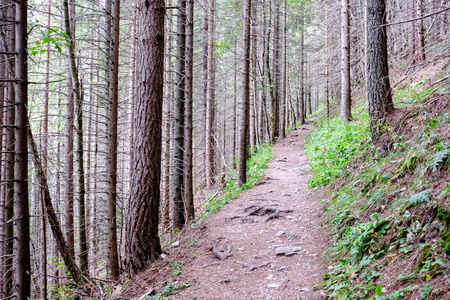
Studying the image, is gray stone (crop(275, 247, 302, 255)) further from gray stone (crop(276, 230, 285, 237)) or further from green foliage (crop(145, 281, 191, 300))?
green foliage (crop(145, 281, 191, 300))

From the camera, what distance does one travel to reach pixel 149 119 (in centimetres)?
534

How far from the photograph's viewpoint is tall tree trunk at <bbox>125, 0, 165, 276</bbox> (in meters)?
5.29

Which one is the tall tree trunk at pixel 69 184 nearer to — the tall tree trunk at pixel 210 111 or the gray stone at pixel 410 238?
the tall tree trunk at pixel 210 111

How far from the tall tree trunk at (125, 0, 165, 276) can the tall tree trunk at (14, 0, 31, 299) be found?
63.7 inches

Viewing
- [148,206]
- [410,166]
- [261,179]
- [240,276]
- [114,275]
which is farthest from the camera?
[261,179]

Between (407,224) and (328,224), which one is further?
(328,224)

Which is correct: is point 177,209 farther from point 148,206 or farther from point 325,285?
point 325,285

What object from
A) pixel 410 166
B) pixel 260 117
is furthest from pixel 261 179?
pixel 260 117

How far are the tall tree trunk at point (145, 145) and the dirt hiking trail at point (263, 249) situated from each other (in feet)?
3.26

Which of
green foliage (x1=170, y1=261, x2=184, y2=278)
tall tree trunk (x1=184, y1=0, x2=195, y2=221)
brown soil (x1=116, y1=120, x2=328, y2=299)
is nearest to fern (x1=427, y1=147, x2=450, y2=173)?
brown soil (x1=116, y1=120, x2=328, y2=299)

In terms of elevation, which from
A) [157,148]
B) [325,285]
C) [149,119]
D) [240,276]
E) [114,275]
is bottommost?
[114,275]

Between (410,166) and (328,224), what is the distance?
1.86 metres

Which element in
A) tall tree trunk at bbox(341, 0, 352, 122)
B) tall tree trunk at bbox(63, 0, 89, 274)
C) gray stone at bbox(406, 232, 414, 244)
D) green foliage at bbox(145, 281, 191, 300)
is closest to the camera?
gray stone at bbox(406, 232, 414, 244)

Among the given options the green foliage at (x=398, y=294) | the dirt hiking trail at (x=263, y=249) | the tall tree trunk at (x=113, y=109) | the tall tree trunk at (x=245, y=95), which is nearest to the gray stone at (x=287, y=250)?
the dirt hiking trail at (x=263, y=249)
